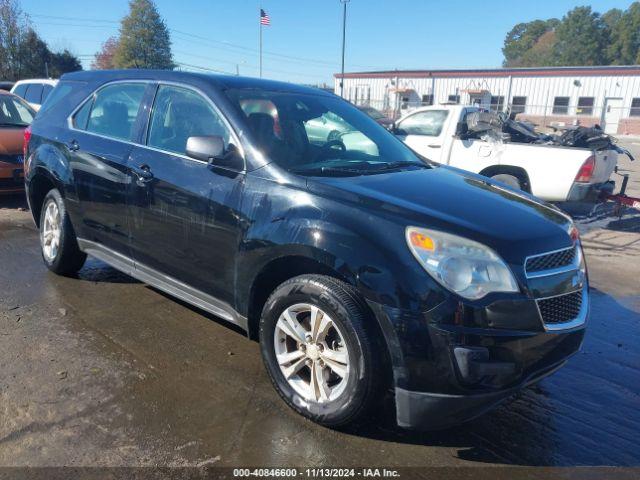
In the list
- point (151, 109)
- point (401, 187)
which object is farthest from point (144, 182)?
point (401, 187)

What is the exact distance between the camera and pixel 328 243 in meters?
2.56

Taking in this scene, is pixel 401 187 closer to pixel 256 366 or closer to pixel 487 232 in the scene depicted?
pixel 487 232

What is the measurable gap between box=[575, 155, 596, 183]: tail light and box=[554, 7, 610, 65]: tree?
9591 cm

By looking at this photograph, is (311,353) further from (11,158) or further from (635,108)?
(635,108)

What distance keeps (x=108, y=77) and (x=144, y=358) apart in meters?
2.45

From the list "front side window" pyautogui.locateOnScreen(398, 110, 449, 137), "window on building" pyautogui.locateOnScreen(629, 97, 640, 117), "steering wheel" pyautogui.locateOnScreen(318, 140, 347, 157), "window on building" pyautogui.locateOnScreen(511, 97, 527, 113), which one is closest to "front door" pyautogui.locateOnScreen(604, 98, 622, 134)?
"window on building" pyautogui.locateOnScreen(629, 97, 640, 117)

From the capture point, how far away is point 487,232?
249 cm

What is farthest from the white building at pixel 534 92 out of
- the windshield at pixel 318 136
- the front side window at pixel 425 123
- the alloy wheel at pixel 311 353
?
the alloy wheel at pixel 311 353

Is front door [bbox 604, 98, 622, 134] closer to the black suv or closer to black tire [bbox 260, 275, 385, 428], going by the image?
the black suv

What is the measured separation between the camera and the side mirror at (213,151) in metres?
3.04

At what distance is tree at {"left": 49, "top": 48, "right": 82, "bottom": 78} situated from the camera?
47500 millimetres

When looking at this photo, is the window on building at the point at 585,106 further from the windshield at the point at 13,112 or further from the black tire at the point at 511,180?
the windshield at the point at 13,112

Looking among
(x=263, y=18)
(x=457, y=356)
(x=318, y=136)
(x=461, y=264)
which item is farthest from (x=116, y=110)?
(x=263, y=18)

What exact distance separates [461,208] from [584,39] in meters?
103
